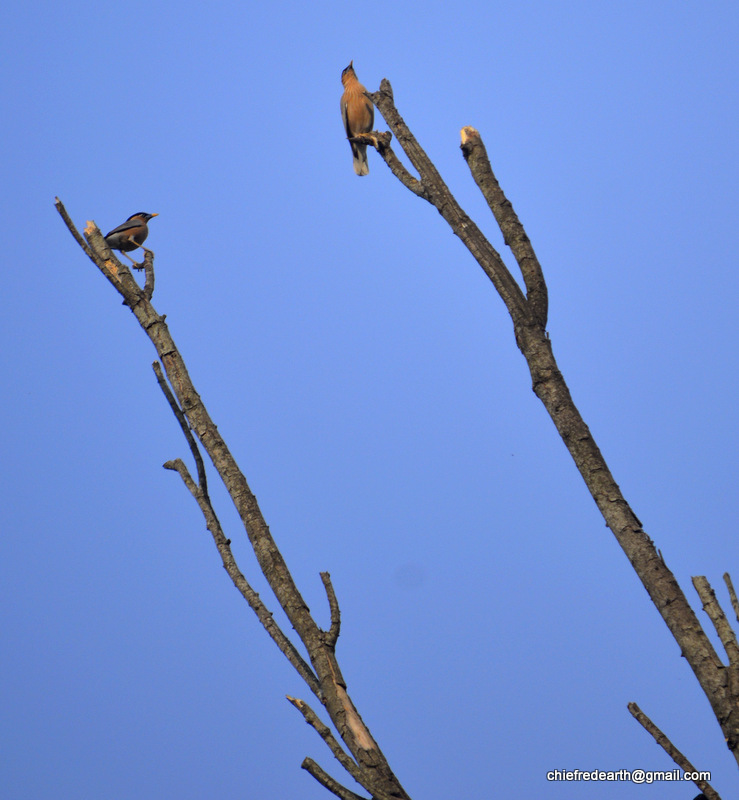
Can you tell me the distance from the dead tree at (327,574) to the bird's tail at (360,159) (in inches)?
219

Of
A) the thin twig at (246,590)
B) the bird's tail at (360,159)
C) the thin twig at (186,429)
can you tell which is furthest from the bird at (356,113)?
the thin twig at (246,590)

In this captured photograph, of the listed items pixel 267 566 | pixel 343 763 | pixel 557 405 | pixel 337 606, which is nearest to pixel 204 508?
pixel 267 566

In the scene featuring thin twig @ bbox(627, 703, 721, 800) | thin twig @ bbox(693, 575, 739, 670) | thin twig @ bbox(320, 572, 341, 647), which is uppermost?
thin twig @ bbox(693, 575, 739, 670)

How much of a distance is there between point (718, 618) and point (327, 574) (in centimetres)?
136

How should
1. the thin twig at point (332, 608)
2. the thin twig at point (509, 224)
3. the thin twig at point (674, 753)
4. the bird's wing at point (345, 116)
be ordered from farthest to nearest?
1. the bird's wing at point (345, 116)
2. the thin twig at point (509, 224)
3. the thin twig at point (332, 608)
4. the thin twig at point (674, 753)

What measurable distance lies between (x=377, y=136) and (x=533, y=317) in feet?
4.91

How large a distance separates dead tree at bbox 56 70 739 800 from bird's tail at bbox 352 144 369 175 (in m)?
5.57

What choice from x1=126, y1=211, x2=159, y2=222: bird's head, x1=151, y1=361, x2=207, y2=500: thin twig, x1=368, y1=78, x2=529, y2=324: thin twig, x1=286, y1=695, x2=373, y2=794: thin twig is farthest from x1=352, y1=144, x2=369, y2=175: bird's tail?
Result: x1=286, y1=695, x2=373, y2=794: thin twig

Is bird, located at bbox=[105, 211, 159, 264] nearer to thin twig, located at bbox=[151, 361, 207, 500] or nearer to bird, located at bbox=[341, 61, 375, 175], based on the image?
bird, located at bbox=[341, 61, 375, 175]

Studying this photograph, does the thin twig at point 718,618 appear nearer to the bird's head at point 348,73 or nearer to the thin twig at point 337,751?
the thin twig at point 337,751

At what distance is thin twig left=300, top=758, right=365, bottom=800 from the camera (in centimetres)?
262

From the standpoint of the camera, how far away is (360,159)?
980 centimetres

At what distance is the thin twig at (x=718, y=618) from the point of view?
267 cm

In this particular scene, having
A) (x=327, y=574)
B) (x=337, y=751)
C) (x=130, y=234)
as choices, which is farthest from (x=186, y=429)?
(x=130, y=234)
